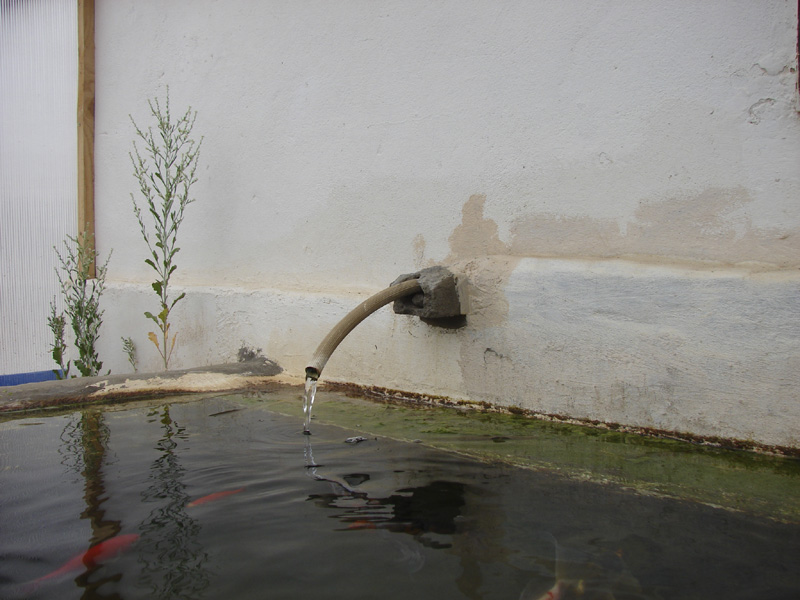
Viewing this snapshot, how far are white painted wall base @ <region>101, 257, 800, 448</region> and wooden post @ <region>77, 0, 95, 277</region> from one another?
10.9 ft

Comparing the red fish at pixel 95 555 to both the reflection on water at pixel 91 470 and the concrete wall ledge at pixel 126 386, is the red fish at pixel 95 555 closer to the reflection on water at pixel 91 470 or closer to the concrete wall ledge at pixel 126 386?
the reflection on water at pixel 91 470

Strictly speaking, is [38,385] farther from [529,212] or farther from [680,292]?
[680,292]

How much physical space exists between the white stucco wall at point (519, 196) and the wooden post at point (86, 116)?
4.42 ft

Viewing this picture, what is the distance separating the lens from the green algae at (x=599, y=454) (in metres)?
2.16

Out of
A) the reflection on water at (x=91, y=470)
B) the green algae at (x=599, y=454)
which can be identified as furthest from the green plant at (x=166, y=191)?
the green algae at (x=599, y=454)

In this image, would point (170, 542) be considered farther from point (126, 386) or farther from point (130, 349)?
point (130, 349)

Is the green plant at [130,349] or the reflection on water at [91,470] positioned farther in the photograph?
the green plant at [130,349]

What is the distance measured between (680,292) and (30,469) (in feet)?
9.00

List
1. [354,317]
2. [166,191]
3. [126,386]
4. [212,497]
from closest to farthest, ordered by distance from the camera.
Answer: [212,497] < [354,317] < [126,386] < [166,191]

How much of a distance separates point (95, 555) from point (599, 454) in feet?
6.01

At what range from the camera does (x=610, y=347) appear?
119 inches

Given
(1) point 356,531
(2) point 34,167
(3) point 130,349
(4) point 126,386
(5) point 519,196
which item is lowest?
→ (1) point 356,531

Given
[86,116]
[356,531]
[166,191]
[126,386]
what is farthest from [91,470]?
[86,116]

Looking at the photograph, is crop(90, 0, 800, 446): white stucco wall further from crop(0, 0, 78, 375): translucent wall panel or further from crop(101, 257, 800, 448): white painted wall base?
crop(0, 0, 78, 375): translucent wall panel
